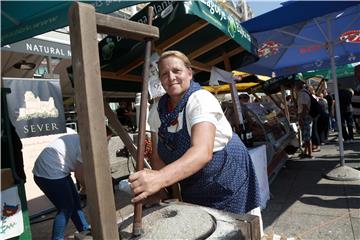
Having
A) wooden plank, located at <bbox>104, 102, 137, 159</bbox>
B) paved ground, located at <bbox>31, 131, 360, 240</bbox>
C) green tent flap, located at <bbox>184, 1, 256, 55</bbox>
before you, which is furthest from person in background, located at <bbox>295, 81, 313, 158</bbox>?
wooden plank, located at <bbox>104, 102, 137, 159</bbox>

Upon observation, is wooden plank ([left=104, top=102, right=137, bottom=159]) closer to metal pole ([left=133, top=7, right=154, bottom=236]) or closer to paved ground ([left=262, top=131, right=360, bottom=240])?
paved ground ([left=262, top=131, right=360, bottom=240])

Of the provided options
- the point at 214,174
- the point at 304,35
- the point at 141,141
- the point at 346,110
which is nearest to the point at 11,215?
the point at 214,174

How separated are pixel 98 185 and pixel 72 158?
293cm

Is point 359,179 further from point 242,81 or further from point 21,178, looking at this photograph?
point 242,81

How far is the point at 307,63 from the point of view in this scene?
33.6 ft

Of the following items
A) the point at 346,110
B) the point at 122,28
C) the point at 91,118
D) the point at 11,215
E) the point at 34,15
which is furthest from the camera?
the point at 346,110

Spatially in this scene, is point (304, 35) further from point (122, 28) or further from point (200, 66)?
point (122, 28)

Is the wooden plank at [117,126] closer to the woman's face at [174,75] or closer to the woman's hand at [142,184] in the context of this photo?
the woman's face at [174,75]

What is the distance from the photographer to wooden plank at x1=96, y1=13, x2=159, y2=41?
4.50 feet

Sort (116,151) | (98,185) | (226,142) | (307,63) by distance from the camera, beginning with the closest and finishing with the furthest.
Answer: (98,185)
(226,142)
(116,151)
(307,63)

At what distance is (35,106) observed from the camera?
5191 mm

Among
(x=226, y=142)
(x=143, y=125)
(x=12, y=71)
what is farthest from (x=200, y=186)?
(x=12, y=71)

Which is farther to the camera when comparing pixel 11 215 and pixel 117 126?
pixel 117 126

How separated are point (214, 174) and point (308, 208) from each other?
3629 millimetres
